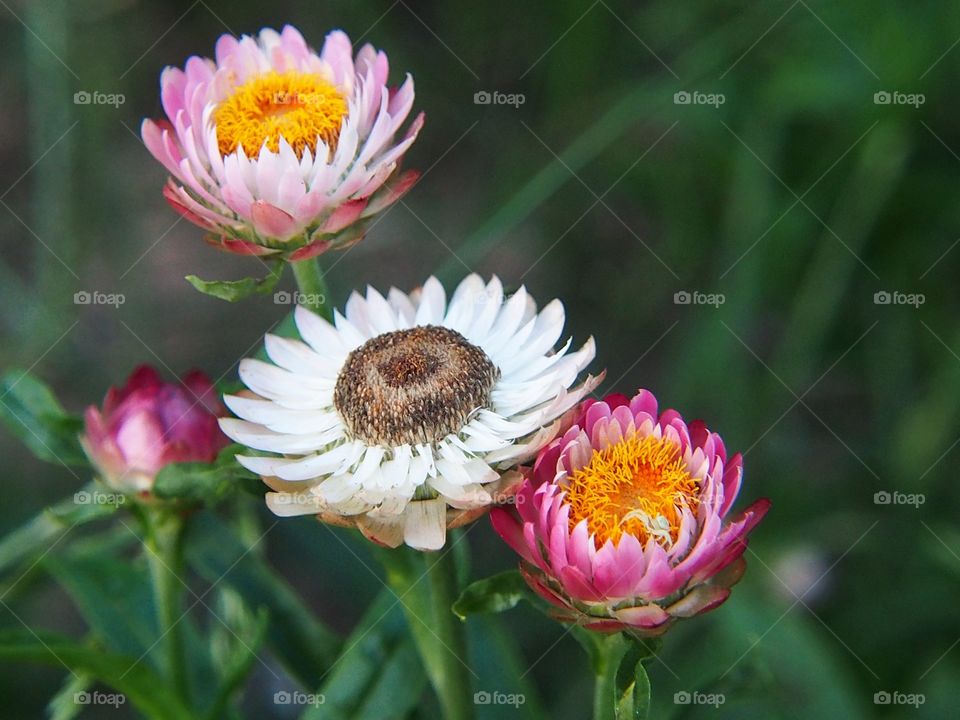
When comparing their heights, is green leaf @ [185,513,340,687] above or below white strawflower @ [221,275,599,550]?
below

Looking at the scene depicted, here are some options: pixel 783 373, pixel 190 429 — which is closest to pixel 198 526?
pixel 190 429

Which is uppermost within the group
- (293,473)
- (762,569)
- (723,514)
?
(293,473)

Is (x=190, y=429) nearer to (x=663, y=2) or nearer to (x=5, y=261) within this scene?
(x=5, y=261)

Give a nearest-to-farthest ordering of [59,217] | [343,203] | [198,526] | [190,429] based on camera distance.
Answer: [343,203] < [190,429] < [198,526] < [59,217]

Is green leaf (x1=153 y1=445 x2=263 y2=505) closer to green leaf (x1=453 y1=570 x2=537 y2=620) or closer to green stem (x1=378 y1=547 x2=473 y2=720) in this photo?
green stem (x1=378 y1=547 x2=473 y2=720)

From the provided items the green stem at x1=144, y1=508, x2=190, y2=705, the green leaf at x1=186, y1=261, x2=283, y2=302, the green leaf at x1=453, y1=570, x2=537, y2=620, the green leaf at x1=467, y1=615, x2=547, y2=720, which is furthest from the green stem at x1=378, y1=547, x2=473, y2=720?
the green leaf at x1=186, y1=261, x2=283, y2=302

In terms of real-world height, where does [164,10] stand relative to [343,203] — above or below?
above

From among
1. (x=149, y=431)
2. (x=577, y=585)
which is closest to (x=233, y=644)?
(x=149, y=431)
